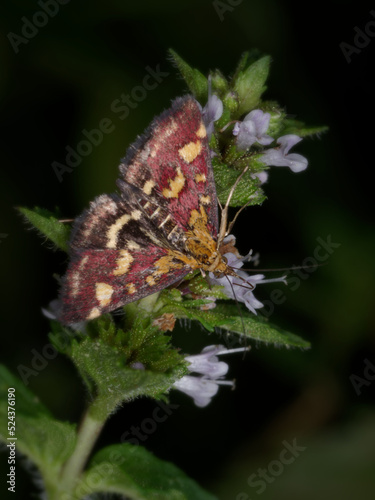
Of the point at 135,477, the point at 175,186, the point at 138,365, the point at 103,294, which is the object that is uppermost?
the point at 175,186

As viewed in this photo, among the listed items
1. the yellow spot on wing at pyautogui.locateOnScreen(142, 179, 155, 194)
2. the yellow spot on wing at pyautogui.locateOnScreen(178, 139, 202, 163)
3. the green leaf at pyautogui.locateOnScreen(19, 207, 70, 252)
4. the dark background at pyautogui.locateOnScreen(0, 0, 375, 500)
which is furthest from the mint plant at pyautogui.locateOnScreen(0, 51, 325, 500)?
the dark background at pyautogui.locateOnScreen(0, 0, 375, 500)

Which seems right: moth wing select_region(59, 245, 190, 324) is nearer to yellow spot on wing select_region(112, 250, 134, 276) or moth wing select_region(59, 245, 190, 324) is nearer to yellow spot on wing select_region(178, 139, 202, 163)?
yellow spot on wing select_region(112, 250, 134, 276)

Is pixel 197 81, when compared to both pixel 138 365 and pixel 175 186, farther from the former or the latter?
pixel 138 365

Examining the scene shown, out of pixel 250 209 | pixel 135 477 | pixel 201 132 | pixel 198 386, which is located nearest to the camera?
pixel 201 132

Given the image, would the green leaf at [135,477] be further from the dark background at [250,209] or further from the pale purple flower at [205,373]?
the dark background at [250,209]

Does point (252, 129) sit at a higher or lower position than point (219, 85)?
lower

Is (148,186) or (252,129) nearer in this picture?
(252,129)

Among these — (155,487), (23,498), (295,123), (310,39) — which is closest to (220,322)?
(155,487)

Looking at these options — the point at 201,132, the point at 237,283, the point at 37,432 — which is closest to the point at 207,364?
the point at 237,283
